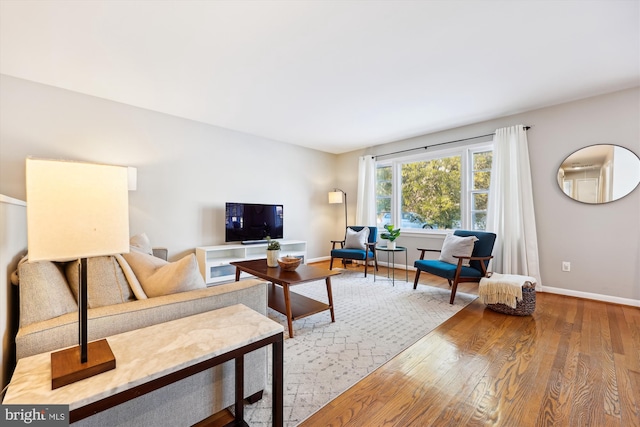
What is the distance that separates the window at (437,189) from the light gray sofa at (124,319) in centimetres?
404

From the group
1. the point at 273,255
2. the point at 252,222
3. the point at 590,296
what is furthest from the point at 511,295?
the point at 252,222

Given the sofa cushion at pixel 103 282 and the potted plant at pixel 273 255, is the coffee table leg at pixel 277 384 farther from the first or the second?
the potted plant at pixel 273 255

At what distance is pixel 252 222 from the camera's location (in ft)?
14.9

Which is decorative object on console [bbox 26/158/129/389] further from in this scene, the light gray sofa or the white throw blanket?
the white throw blanket

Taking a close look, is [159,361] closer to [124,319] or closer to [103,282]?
[124,319]

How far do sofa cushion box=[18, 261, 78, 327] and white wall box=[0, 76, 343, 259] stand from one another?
8.76 feet

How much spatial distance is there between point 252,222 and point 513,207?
3.92 m

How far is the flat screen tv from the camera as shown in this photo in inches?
169

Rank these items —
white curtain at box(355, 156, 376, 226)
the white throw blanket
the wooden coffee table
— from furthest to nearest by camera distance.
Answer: white curtain at box(355, 156, 376, 226) < the white throw blanket < the wooden coffee table

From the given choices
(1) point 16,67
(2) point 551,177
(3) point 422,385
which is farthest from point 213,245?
(2) point 551,177

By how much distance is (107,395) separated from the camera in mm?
763

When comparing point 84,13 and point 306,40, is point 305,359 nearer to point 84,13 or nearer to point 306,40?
point 306,40

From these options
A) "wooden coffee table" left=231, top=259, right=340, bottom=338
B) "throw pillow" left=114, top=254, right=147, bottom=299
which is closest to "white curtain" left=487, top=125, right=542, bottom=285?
"wooden coffee table" left=231, top=259, right=340, bottom=338

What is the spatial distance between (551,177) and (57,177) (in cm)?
473
